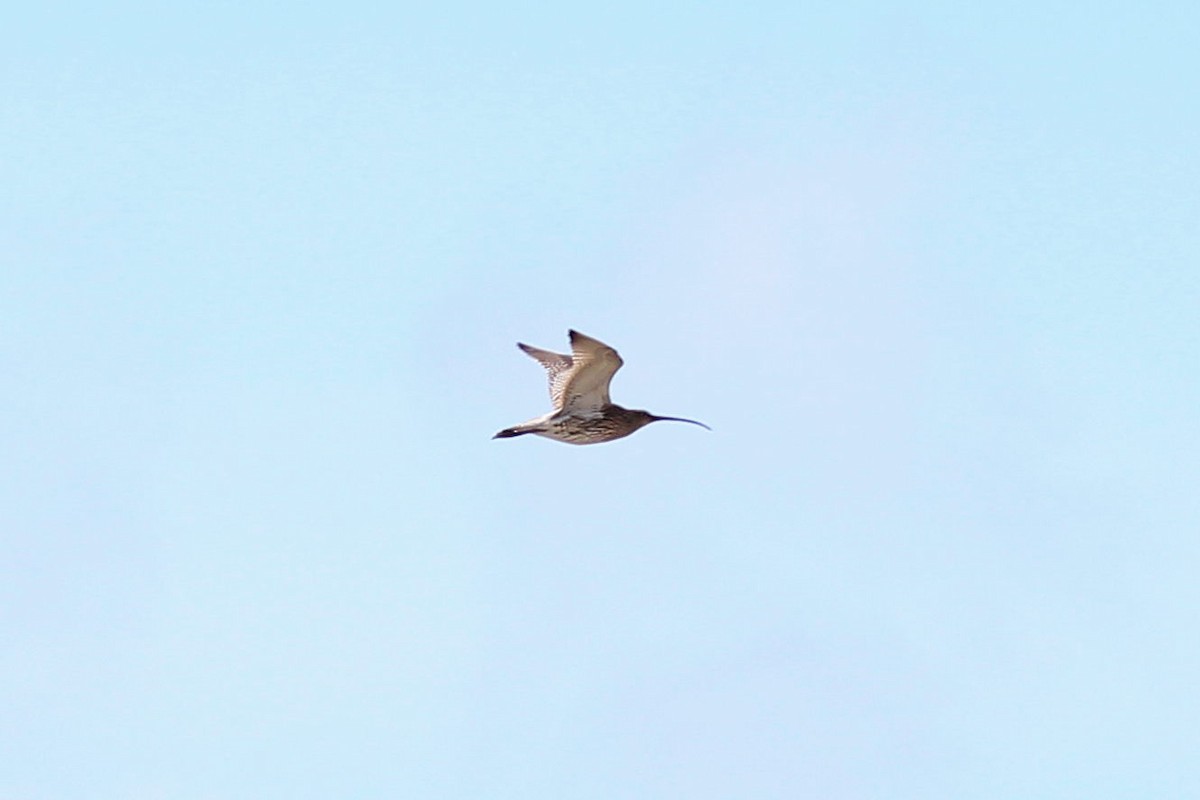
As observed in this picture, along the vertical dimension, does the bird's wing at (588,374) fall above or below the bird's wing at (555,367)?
below

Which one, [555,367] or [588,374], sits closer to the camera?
[588,374]

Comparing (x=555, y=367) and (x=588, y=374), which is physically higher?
(x=555, y=367)

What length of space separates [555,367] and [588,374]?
2816mm

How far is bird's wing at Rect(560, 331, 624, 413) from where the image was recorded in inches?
1400

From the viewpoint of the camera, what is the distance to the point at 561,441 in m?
38.1

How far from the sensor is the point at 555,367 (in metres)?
39.5

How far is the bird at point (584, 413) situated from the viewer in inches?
1448

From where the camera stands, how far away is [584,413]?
3791cm

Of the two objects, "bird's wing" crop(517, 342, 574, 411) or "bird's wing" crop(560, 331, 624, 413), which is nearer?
"bird's wing" crop(560, 331, 624, 413)

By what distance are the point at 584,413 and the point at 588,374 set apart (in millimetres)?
1323

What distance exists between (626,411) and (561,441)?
47.6 inches

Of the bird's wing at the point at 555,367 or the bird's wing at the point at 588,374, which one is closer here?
the bird's wing at the point at 588,374

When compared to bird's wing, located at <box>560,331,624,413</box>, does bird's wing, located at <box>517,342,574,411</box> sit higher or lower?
higher

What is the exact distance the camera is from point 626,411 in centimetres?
3822
